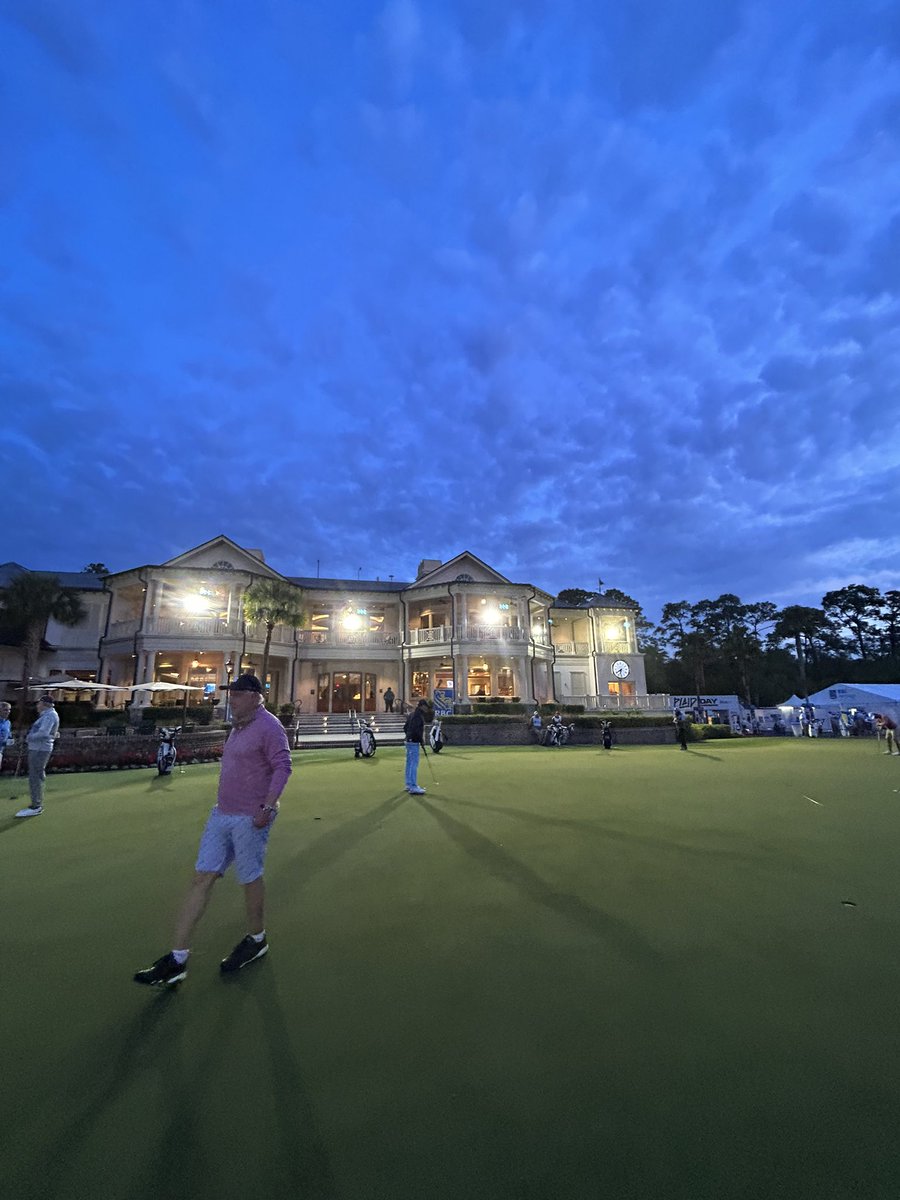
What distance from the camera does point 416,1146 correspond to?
6.16 ft

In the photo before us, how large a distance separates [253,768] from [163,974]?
4.09ft

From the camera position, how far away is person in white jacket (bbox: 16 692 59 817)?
25.8 feet

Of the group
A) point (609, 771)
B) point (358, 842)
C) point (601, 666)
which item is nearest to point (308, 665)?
point (601, 666)

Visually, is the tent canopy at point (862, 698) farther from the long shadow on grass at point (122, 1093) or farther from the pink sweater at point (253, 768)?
the long shadow on grass at point (122, 1093)

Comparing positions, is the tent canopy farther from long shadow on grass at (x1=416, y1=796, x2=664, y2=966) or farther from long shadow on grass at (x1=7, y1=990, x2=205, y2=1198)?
long shadow on grass at (x1=7, y1=990, x2=205, y2=1198)

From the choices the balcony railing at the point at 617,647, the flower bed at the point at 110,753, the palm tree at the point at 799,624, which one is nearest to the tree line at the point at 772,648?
the palm tree at the point at 799,624

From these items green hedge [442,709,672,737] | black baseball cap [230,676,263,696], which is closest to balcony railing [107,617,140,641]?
green hedge [442,709,672,737]

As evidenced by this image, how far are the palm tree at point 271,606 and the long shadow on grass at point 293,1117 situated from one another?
2415 cm

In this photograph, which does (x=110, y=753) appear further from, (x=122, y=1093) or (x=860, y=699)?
(x=860, y=699)

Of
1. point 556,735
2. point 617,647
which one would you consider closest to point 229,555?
point 556,735

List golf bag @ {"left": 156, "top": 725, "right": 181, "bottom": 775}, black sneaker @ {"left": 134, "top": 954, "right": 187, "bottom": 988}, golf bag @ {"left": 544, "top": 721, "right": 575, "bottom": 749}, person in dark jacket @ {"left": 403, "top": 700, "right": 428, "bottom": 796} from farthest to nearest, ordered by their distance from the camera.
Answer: golf bag @ {"left": 544, "top": 721, "right": 575, "bottom": 749} < golf bag @ {"left": 156, "top": 725, "right": 181, "bottom": 775} < person in dark jacket @ {"left": 403, "top": 700, "right": 428, "bottom": 796} < black sneaker @ {"left": 134, "top": 954, "right": 187, "bottom": 988}

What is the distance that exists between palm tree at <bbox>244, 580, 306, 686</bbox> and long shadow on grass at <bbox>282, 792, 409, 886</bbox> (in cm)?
1969

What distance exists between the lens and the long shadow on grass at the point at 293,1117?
1.73m

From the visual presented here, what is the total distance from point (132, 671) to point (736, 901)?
115 feet
